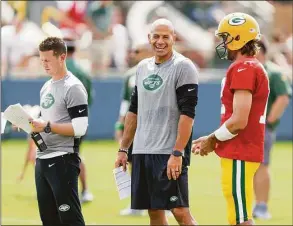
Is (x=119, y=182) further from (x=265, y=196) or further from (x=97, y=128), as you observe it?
(x=97, y=128)

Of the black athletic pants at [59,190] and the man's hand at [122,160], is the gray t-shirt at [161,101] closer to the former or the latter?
the man's hand at [122,160]

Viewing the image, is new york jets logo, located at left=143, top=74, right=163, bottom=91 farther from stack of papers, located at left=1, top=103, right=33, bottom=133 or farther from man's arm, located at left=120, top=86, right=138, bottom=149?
stack of papers, located at left=1, top=103, right=33, bottom=133

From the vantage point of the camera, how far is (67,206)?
376 inches

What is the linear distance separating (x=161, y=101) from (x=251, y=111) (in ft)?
2.95

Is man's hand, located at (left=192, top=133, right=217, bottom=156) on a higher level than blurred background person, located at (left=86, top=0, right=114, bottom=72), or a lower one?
lower

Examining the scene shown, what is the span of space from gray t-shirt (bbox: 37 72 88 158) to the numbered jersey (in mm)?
1369

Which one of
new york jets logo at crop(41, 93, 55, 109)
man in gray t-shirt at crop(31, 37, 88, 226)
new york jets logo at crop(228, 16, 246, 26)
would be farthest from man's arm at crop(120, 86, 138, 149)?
new york jets logo at crop(228, 16, 246, 26)

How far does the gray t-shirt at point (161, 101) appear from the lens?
946 centimetres

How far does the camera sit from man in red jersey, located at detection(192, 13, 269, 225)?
29.2 feet

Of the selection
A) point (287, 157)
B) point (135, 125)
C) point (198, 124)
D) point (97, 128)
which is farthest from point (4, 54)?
point (135, 125)

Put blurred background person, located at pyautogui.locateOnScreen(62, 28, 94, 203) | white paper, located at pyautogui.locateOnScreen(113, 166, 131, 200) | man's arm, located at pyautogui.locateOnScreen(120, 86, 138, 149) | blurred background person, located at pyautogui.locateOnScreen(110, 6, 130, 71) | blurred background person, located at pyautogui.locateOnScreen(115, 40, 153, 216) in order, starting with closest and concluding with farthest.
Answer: white paper, located at pyautogui.locateOnScreen(113, 166, 131, 200) → man's arm, located at pyautogui.locateOnScreen(120, 86, 138, 149) → blurred background person, located at pyautogui.locateOnScreen(115, 40, 153, 216) → blurred background person, located at pyautogui.locateOnScreen(62, 28, 94, 203) → blurred background person, located at pyautogui.locateOnScreen(110, 6, 130, 71)

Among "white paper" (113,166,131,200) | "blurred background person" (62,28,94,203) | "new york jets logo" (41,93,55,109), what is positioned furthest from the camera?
"blurred background person" (62,28,94,203)

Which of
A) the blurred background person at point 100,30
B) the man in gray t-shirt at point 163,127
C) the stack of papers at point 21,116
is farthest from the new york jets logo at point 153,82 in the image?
the blurred background person at point 100,30

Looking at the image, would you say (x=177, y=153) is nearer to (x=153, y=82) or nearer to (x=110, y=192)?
(x=153, y=82)
